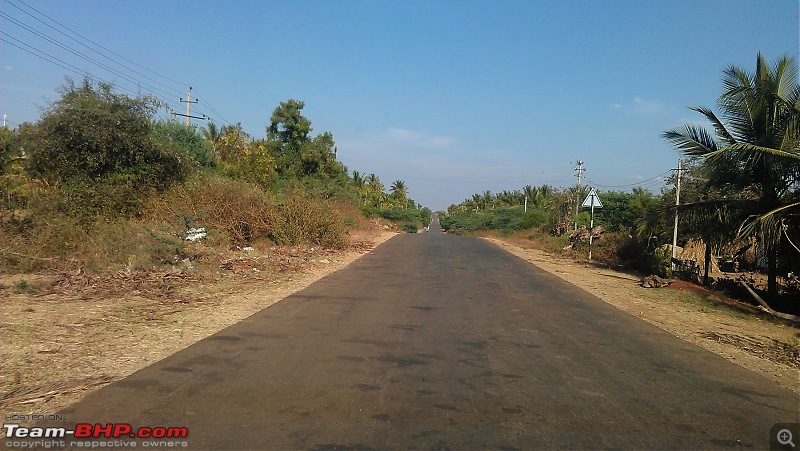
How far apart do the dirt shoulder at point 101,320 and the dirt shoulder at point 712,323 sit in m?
7.47

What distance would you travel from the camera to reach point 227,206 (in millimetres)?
19797

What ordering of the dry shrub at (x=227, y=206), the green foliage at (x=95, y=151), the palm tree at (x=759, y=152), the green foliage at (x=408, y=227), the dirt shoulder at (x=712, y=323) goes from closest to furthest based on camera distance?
the dirt shoulder at (x=712, y=323) < the palm tree at (x=759, y=152) < the green foliage at (x=95, y=151) < the dry shrub at (x=227, y=206) < the green foliage at (x=408, y=227)

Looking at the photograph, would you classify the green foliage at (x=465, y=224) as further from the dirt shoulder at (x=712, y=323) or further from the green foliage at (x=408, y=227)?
the dirt shoulder at (x=712, y=323)

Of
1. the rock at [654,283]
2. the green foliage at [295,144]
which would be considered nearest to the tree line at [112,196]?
the rock at [654,283]

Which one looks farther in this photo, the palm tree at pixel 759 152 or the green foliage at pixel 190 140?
the green foliage at pixel 190 140

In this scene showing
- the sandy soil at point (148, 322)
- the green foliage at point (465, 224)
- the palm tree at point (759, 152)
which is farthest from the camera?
the green foliage at point (465, 224)

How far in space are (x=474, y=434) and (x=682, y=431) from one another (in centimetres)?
185

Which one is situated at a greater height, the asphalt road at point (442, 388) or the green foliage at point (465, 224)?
the green foliage at point (465, 224)

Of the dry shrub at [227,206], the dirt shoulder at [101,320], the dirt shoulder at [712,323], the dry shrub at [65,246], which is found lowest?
the dirt shoulder at [101,320]

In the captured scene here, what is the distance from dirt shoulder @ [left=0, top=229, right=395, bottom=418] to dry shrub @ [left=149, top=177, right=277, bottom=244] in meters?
4.69

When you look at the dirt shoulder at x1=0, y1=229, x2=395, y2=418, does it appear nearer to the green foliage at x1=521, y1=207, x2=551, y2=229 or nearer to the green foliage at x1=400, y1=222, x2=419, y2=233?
the green foliage at x1=521, y1=207, x2=551, y2=229

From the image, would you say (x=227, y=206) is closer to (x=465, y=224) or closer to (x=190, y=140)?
(x=190, y=140)

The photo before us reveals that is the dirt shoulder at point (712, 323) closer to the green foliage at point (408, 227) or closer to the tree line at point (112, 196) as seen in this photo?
the tree line at point (112, 196)

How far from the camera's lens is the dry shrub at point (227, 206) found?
17938 millimetres
